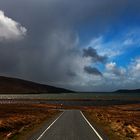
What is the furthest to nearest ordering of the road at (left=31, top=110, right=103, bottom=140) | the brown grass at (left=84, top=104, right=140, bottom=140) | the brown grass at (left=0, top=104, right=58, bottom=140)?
the brown grass at (left=0, top=104, right=58, bottom=140) < the brown grass at (left=84, top=104, right=140, bottom=140) < the road at (left=31, top=110, right=103, bottom=140)

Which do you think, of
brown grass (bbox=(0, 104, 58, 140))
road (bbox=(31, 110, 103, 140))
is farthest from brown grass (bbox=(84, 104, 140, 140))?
brown grass (bbox=(0, 104, 58, 140))

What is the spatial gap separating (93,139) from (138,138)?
12.3 ft

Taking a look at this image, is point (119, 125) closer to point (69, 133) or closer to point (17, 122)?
point (69, 133)

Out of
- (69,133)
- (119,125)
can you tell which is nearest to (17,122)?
(119,125)

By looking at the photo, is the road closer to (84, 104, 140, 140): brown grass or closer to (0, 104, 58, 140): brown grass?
(84, 104, 140, 140): brown grass

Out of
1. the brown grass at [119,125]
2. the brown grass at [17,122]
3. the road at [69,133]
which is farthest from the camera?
the brown grass at [17,122]

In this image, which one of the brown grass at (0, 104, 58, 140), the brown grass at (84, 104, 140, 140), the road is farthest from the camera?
the brown grass at (0, 104, 58, 140)

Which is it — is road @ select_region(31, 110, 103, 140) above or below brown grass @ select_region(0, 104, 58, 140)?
below

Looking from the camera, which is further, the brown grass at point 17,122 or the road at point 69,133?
the brown grass at point 17,122

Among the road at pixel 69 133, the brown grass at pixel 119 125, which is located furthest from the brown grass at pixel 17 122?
the brown grass at pixel 119 125

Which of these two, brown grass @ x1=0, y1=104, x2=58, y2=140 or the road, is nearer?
the road

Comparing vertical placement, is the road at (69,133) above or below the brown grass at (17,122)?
below

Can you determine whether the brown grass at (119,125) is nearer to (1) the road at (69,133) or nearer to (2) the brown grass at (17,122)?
(1) the road at (69,133)

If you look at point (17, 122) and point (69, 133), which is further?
point (17, 122)
